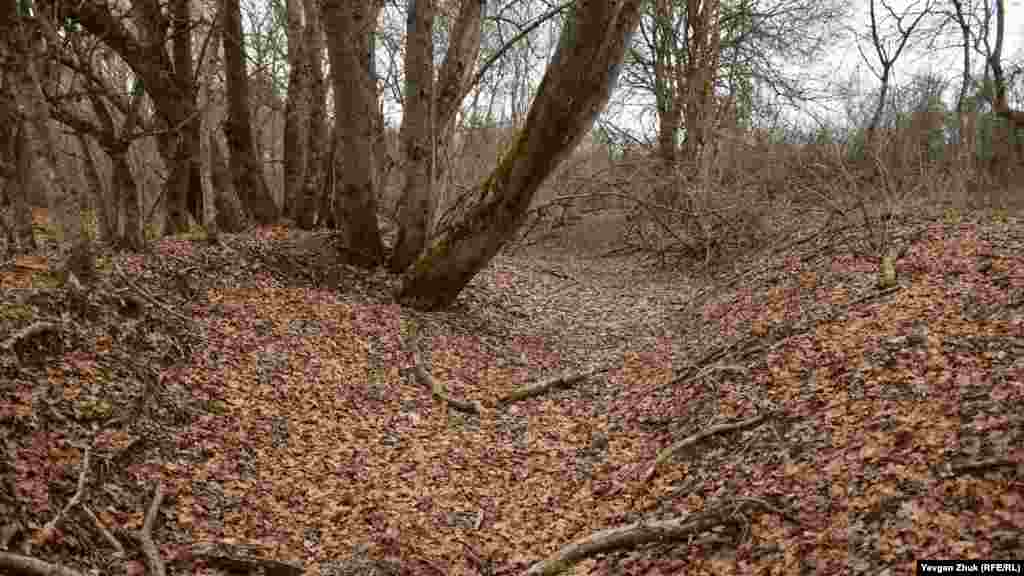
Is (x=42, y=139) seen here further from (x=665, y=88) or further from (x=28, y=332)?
(x=665, y=88)

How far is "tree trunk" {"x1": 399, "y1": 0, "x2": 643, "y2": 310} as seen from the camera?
25.6ft

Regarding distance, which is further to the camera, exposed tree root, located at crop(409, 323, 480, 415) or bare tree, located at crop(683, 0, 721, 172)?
bare tree, located at crop(683, 0, 721, 172)

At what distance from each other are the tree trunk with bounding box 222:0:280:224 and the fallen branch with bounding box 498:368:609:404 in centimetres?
698

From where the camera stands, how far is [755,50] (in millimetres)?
18766

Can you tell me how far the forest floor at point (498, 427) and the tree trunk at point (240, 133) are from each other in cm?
359

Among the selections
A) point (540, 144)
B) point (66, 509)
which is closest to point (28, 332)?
point (66, 509)

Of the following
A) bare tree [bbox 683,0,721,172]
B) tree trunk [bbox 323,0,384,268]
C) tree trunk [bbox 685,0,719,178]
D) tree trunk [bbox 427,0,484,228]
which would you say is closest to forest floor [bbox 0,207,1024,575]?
tree trunk [bbox 323,0,384,268]

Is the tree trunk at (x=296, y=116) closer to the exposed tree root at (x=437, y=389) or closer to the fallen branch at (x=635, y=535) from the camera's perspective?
the exposed tree root at (x=437, y=389)

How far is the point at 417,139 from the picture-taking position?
10305 millimetres

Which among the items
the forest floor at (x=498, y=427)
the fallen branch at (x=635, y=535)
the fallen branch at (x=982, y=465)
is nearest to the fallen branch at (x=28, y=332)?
the forest floor at (x=498, y=427)

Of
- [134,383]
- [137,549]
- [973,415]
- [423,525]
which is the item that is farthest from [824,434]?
[134,383]

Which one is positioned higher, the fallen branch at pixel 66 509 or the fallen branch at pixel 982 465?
the fallen branch at pixel 982 465

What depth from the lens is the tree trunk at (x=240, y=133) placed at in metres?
11.7

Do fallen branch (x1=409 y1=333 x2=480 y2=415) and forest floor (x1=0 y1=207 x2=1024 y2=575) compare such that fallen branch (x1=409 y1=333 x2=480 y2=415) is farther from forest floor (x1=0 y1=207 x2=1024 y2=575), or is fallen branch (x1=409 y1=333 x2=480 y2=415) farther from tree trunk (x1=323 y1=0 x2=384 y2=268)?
tree trunk (x1=323 y1=0 x2=384 y2=268)
